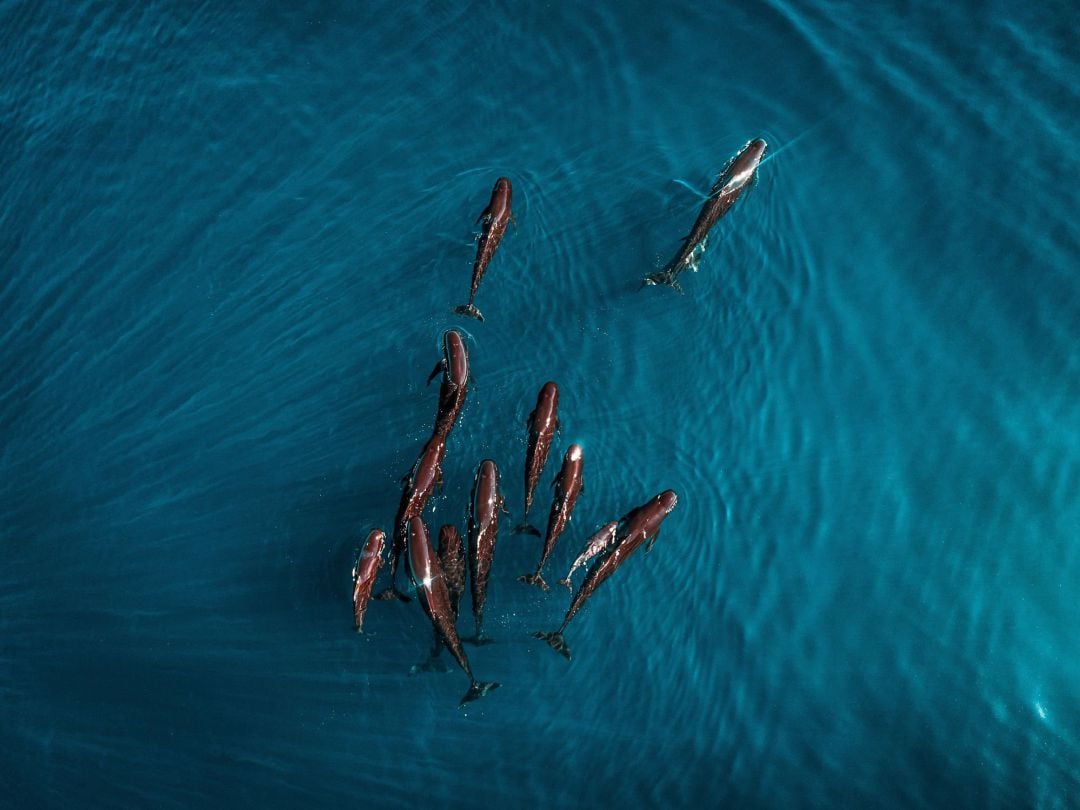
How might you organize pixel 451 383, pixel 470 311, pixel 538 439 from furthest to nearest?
pixel 470 311 → pixel 451 383 → pixel 538 439

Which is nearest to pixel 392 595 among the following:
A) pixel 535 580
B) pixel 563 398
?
pixel 535 580

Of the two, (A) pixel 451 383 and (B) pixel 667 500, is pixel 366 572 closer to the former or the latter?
(A) pixel 451 383

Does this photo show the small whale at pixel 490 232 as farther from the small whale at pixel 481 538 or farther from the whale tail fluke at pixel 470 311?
the small whale at pixel 481 538

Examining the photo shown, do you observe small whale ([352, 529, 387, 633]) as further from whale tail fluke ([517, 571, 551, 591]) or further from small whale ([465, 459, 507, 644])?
whale tail fluke ([517, 571, 551, 591])

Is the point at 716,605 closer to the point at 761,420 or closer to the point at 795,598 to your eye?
the point at 795,598

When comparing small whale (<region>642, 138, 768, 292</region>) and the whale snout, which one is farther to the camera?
small whale (<region>642, 138, 768, 292</region>)

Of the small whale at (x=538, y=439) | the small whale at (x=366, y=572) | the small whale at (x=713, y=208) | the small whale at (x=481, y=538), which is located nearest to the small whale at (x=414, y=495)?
the small whale at (x=366, y=572)

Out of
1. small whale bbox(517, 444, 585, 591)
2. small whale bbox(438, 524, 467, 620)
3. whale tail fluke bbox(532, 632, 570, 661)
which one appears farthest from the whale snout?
small whale bbox(438, 524, 467, 620)
